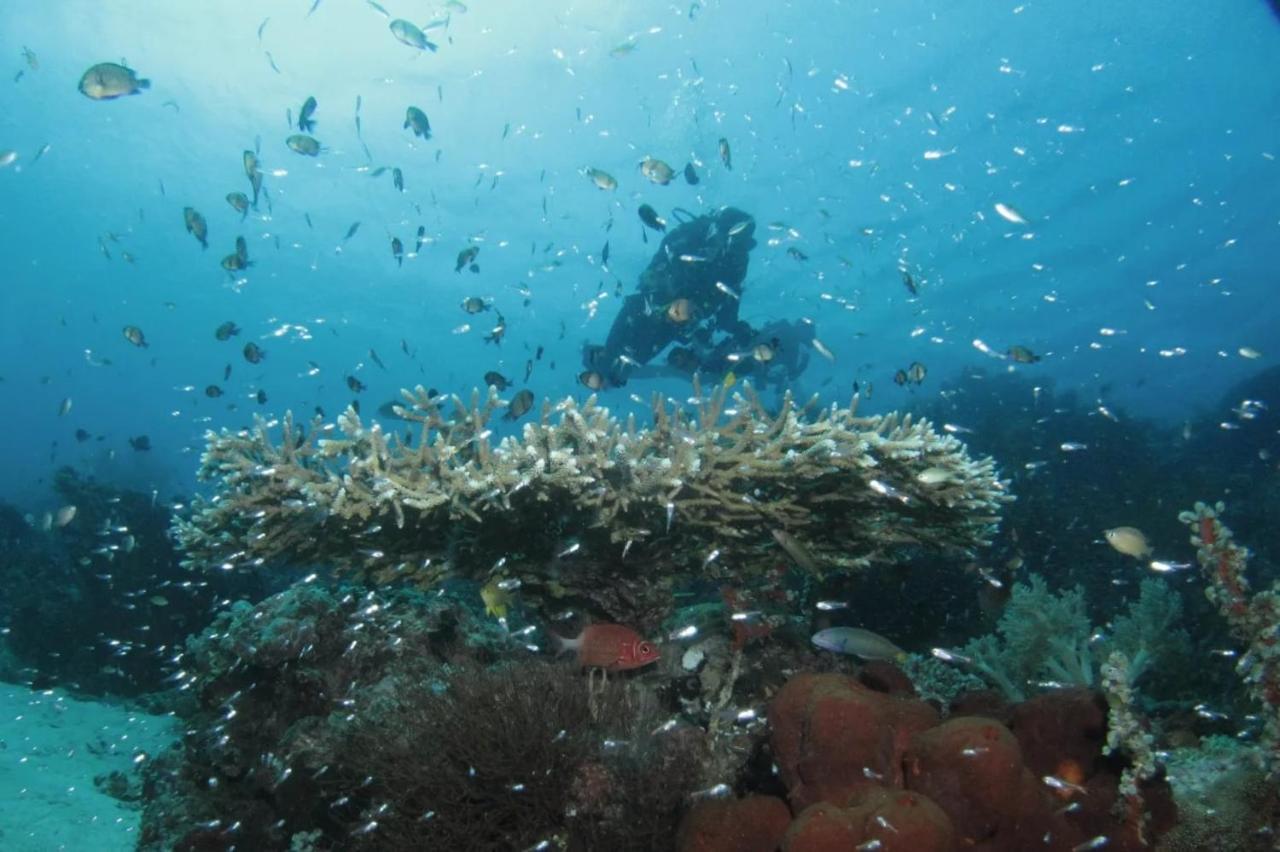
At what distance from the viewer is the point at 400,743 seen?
13.3 ft

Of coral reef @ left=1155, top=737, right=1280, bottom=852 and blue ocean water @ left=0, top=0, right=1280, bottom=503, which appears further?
blue ocean water @ left=0, top=0, right=1280, bottom=503

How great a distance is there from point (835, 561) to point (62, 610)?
17993 millimetres

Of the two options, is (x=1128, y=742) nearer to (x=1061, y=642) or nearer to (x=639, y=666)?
(x=1061, y=642)

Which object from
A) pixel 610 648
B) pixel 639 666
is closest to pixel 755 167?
pixel 639 666

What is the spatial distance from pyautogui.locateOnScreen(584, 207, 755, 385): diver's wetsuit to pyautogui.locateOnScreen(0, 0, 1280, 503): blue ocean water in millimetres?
1908

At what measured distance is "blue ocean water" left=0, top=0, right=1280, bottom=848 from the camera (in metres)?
24.3

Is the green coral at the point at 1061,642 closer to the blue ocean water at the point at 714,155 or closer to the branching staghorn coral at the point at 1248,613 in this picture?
the branching staghorn coral at the point at 1248,613

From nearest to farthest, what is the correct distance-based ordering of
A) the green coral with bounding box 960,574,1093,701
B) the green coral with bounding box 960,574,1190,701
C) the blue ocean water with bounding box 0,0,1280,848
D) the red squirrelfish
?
1. the red squirrelfish
2. the green coral with bounding box 960,574,1190,701
3. the green coral with bounding box 960,574,1093,701
4. the blue ocean water with bounding box 0,0,1280,848

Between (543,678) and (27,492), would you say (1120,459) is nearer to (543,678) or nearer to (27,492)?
(543,678)

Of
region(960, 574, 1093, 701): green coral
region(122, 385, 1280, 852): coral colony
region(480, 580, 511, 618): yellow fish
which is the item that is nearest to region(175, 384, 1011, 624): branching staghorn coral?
region(122, 385, 1280, 852): coral colony

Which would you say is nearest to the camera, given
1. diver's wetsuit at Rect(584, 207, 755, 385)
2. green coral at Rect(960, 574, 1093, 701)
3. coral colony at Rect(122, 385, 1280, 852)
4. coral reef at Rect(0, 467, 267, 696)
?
coral colony at Rect(122, 385, 1280, 852)

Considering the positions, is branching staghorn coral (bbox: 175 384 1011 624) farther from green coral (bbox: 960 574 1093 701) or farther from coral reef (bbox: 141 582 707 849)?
green coral (bbox: 960 574 1093 701)

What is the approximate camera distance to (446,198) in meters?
40.7

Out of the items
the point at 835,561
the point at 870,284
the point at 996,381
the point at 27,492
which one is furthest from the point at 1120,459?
the point at 27,492
